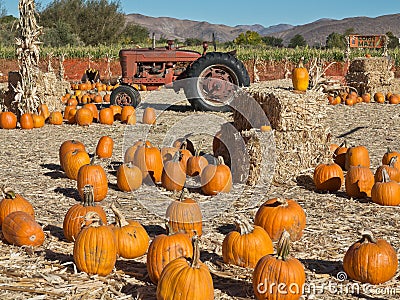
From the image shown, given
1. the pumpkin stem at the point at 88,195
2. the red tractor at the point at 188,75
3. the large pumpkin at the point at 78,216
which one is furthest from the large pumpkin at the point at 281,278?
the red tractor at the point at 188,75

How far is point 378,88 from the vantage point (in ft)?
59.6

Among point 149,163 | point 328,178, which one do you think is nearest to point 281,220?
point 328,178

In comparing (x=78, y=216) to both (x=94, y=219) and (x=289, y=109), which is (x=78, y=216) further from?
(x=289, y=109)

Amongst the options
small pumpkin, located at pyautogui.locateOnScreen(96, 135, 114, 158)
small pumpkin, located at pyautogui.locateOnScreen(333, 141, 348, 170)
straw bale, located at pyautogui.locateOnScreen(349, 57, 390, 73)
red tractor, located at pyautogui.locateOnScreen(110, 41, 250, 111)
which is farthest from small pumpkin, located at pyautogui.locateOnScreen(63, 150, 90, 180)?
straw bale, located at pyautogui.locateOnScreen(349, 57, 390, 73)

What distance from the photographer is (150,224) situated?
17.2 ft

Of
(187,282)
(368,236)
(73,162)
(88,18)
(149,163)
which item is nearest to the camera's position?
(187,282)

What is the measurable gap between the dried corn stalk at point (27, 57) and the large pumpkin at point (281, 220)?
8286 mm

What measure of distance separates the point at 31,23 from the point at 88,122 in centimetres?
266

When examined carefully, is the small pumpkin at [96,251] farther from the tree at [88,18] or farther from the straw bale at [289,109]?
the tree at [88,18]

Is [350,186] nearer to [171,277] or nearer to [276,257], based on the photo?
[276,257]

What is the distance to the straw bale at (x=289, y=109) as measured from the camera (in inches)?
275

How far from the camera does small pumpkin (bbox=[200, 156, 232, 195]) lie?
6203 millimetres

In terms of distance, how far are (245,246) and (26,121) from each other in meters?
7.95

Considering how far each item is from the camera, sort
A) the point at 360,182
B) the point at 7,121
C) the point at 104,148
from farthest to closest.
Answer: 1. the point at 7,121
2. the point at 104,148
3. the point at 360,182
